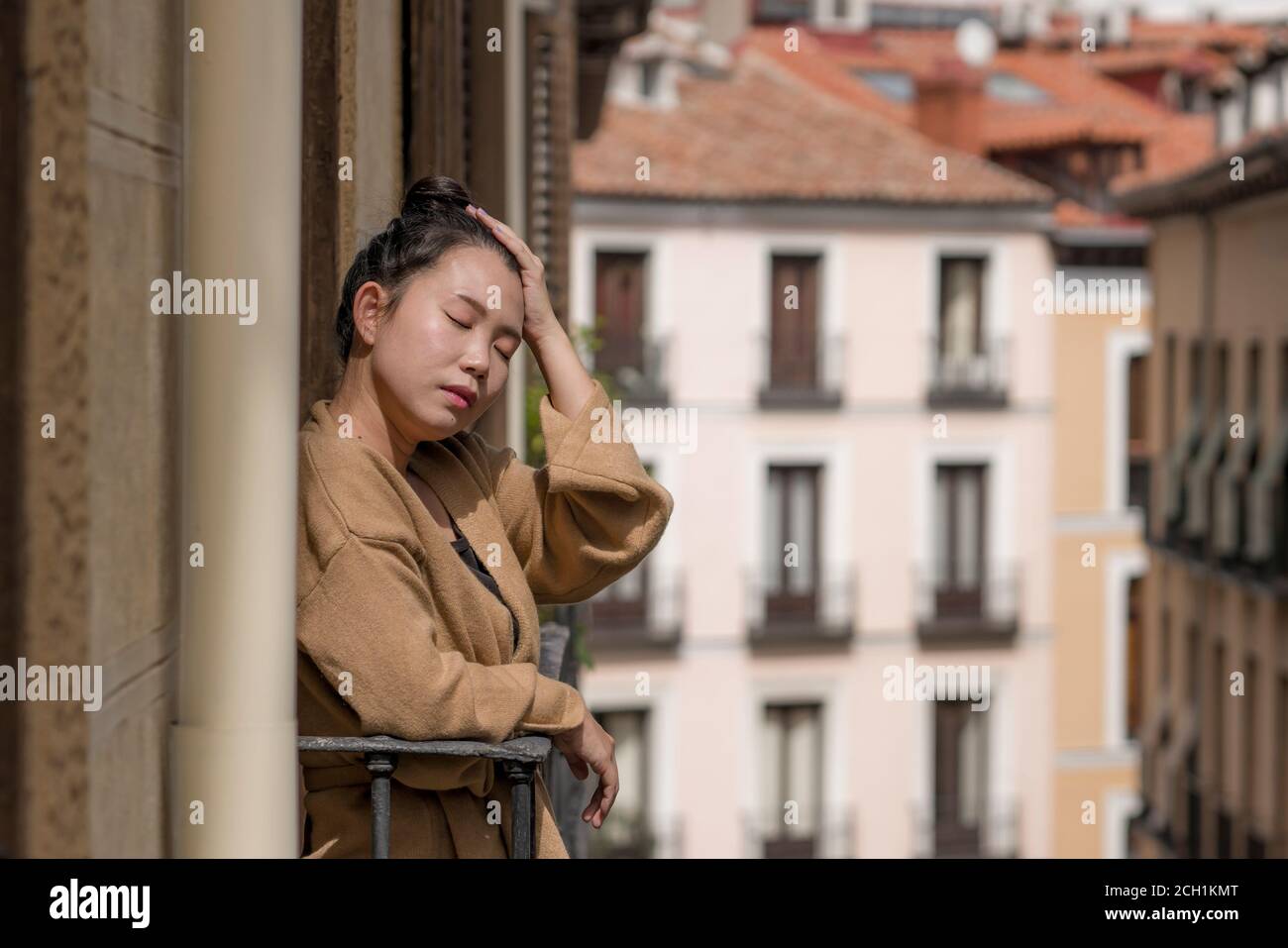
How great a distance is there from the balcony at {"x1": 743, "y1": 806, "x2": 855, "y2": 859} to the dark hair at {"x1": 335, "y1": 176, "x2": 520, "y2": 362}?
27041 mm

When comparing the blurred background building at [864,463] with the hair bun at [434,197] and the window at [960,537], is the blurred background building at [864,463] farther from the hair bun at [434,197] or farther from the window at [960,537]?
the hair bun at [434,197]

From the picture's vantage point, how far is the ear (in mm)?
3133

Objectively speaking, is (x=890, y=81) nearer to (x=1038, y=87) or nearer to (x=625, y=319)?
(x=1038, y=87)

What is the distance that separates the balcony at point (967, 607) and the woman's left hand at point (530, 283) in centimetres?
2851

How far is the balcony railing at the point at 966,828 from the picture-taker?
31.0 m

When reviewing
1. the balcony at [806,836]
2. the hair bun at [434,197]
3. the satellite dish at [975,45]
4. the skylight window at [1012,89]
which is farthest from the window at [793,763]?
the hair bun at [434,197]

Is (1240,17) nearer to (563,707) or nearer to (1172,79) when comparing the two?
(1172,79)

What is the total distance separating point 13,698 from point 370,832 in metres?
0.98

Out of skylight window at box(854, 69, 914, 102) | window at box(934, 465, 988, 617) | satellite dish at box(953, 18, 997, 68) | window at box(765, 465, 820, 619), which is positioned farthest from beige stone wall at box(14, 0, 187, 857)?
skylight window at box(854, 69, 914, 102)

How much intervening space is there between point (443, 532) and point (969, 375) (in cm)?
2985

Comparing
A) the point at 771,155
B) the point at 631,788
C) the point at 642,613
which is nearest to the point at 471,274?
the point at 642,613

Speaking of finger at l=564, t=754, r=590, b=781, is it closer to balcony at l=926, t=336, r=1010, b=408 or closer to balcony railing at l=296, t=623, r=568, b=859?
balcony railing at l=296, t=623, r=568, b=859

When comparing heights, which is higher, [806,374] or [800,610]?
[806,374]

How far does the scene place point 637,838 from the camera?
28.7 m
